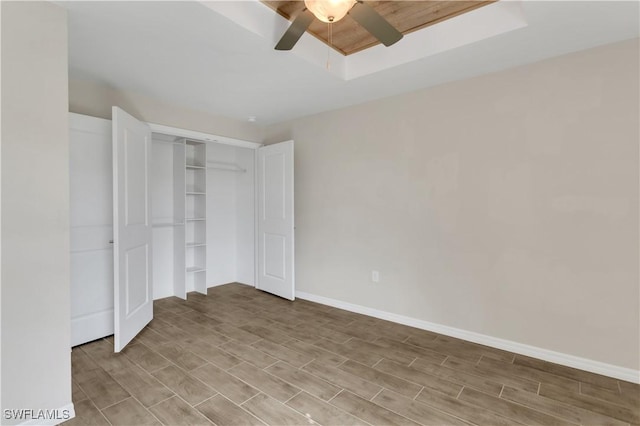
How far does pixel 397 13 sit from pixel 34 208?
2.69 meters

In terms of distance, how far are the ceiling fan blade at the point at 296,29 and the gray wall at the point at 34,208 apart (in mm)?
1319

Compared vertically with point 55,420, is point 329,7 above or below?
above

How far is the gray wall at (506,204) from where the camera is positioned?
7.62 feet

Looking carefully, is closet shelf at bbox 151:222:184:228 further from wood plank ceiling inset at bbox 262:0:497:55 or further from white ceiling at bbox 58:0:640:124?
wood plank ceiling inset at bbox 262:0:497:55

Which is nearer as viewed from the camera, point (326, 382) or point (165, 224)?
point (326, 382)

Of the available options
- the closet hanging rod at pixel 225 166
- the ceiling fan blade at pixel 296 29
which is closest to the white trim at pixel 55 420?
the ceiling fan blade at pixel 296 29

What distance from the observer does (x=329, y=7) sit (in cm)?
165

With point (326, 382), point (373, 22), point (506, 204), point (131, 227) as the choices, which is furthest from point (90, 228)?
point (506, 204)

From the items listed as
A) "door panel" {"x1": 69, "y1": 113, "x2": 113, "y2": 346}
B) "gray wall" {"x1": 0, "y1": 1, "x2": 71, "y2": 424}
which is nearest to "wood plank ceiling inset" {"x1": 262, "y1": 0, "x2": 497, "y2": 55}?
"gray wall" {"x1": 0, "y1": 1, "x2": 71, "y2": 424}

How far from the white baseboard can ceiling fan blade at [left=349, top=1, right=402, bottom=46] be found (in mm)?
2620

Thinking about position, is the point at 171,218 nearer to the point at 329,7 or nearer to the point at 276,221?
the point at 276,221

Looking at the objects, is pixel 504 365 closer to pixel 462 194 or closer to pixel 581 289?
pixel 581 289

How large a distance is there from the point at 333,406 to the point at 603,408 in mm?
1715

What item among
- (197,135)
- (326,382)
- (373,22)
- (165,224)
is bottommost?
(326,382)
